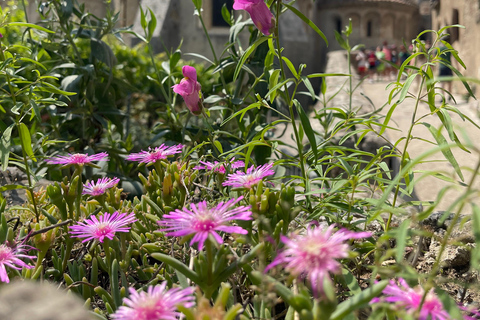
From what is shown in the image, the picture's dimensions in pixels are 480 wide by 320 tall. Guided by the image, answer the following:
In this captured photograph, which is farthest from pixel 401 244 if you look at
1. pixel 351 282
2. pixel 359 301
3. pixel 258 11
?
pixel 258 11

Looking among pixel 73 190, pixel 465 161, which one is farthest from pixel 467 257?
pixel 465 161

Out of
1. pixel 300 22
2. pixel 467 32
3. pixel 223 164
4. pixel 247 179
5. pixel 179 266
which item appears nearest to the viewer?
pixel 179 266

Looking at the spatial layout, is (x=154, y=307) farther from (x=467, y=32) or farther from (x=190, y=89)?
(x=467, y=32)

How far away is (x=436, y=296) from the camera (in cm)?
67

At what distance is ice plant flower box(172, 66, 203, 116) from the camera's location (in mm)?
1308

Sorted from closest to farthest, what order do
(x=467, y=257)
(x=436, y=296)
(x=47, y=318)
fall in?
(x=47, y=318)
(x=436, y=296)
(x=467, y=257)

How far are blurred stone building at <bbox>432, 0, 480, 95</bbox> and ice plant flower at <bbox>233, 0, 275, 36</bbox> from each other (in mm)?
10022

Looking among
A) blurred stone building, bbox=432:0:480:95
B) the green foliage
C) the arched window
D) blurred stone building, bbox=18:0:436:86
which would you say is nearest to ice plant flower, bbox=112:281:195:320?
the green foliage

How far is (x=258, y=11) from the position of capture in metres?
1.16

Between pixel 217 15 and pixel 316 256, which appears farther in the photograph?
pixel 217 15

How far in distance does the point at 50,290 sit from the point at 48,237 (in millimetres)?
547

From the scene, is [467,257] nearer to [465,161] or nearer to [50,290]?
[50,290]

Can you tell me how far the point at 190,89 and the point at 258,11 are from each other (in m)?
0.30

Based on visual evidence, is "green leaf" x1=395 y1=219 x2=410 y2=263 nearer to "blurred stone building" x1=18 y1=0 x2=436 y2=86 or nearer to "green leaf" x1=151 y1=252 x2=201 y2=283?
"green leaf" x1=151 y1=252 x2=201 y2=283
